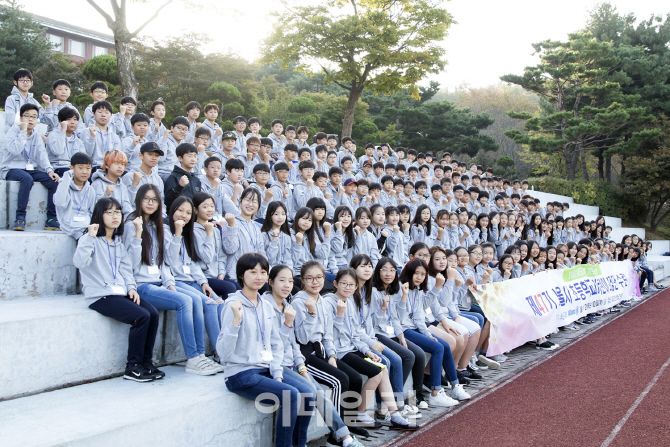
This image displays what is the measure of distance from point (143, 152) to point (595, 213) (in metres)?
21.8

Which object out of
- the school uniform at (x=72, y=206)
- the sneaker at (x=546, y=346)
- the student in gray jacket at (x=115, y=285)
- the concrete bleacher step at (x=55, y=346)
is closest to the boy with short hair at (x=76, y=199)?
the school uniform at (x=72, y=206)

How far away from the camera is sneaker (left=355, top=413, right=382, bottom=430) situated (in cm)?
442

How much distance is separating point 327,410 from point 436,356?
1.72m

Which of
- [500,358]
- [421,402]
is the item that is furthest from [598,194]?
[421,402]

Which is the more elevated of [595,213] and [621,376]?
[595,213]

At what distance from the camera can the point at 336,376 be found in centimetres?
423

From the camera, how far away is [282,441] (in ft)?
11.8

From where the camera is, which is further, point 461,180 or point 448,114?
point 448,114

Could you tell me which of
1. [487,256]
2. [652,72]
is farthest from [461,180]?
[652,72]

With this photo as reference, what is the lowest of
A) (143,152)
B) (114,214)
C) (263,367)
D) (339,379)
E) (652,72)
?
(339,379)

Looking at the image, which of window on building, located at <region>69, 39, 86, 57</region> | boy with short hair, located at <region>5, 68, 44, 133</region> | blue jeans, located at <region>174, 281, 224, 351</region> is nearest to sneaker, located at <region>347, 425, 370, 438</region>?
blue jeans, located at <region>174, 281, 224, 351</region>

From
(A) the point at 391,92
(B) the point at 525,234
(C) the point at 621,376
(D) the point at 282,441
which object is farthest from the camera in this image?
(A) the point at 391,92

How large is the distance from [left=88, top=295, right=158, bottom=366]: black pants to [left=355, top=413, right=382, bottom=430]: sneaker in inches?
74.2

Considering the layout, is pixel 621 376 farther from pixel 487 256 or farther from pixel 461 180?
pixel 461 180
